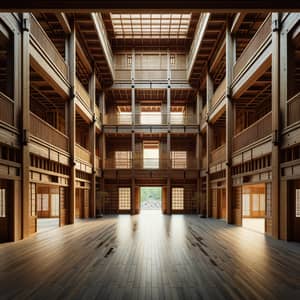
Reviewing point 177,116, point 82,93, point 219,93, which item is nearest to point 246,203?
point 219,93

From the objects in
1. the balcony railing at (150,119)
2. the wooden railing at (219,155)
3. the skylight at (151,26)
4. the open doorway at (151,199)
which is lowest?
the open doorway at (151,199)

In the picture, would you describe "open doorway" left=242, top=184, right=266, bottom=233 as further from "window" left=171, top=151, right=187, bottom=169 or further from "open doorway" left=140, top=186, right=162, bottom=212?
"open doorway" left=140, top=186, right=162, bottom=212

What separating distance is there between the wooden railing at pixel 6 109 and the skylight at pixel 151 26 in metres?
15.0

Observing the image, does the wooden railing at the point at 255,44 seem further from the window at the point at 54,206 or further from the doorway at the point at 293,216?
the window at the point at 54,206

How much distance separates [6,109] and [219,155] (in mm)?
13525

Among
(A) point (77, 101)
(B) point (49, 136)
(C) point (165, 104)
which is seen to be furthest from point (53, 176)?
(C) point (165, 104)

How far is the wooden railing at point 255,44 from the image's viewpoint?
12852 millimetres

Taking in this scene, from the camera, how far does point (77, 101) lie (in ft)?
60.8

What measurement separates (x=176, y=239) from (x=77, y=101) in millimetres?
10569

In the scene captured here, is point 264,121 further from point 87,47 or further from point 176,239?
point 87,47

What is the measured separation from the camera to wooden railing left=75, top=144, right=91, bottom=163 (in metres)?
19.0

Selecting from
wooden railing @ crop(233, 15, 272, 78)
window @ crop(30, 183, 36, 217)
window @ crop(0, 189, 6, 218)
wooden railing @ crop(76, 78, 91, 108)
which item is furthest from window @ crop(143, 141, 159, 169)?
window @ crop(0, 189, 6, 218)

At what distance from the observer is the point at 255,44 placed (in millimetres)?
14391

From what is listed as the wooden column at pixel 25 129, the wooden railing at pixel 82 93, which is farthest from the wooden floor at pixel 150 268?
the wooden railing at pixel 82 93
